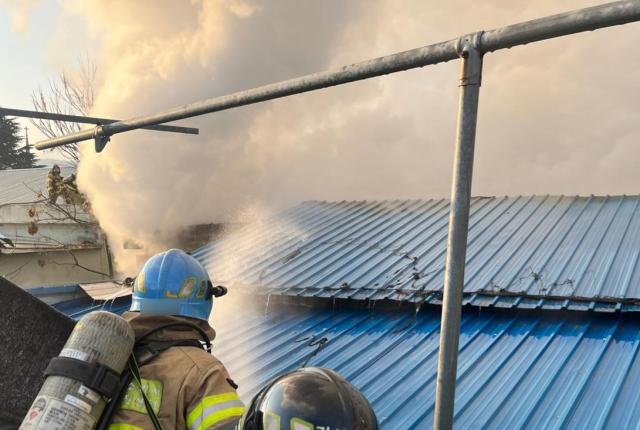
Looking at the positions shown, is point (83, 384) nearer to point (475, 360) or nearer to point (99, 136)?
point (99, 136)

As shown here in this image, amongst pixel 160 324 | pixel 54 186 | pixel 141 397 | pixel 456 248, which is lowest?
pixel 141 397

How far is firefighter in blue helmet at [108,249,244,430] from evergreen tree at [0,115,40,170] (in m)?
40.0

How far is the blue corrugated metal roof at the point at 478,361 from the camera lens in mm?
3705

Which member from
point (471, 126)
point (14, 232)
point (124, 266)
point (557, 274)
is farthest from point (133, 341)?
point (14, 232)

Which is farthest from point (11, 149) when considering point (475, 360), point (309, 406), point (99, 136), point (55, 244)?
point (309, 406)

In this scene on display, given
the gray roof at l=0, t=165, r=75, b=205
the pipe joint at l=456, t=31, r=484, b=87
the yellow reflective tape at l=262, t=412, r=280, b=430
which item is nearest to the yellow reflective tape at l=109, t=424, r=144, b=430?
the yellow reflective tape at l=262, t=412, r=280, b=430

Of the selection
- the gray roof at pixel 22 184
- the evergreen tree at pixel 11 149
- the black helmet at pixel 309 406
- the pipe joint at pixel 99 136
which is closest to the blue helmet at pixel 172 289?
the black helmet at pixel 309 406

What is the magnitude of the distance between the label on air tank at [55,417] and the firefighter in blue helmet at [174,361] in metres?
0.17

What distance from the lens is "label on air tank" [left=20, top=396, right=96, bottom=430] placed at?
2119 millimetres

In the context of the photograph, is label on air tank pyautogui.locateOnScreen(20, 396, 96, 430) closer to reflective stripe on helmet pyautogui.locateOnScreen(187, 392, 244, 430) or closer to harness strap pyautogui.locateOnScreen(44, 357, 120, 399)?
harness strap pyautogui.locateOnScreen(44, 357, 120, 399)

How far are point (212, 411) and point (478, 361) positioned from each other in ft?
9.18

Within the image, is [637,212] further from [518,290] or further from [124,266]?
[124,266]

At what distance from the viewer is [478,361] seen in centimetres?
441

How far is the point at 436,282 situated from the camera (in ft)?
18.5
